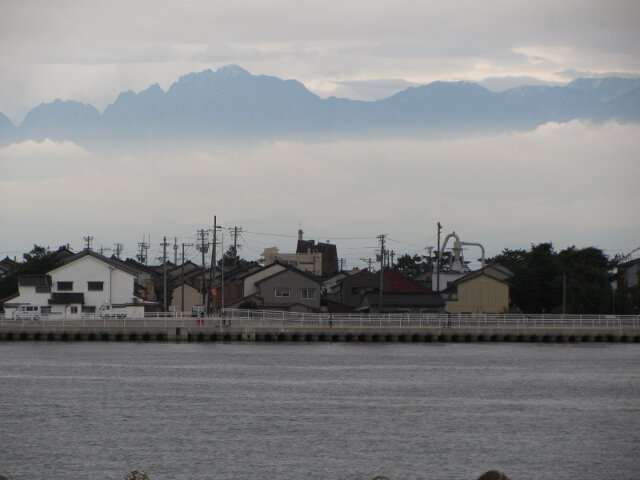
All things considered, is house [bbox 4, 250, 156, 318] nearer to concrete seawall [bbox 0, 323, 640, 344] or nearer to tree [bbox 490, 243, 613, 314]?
Result: concrete seawall [bbox 0, 323, 640, 344]

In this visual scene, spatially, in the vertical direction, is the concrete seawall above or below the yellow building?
below

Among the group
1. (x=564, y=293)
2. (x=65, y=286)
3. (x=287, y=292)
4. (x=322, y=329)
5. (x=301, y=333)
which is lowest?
(x=301, y=333)

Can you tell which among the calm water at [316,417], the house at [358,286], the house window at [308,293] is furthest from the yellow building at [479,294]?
the calm water at [316,417]

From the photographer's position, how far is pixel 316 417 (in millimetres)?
38469

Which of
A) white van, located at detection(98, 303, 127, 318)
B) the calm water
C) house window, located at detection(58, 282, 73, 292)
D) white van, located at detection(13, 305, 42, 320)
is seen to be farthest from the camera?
house window, located at detection(58, 282, 73, 292)

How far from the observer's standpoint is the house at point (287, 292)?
91.1 metres

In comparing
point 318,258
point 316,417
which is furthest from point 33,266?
point 318,258

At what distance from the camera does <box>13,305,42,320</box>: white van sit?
8081 centimetres

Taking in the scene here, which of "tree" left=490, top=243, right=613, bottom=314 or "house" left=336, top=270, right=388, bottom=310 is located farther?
"house" left=336, top=270, right=388, bottom=310

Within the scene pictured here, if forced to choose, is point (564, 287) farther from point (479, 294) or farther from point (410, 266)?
point (410, 266)

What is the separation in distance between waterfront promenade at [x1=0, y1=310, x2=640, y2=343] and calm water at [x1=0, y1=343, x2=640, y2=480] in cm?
978

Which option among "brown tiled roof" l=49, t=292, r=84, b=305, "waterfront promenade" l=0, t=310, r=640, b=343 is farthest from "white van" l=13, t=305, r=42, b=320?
"brown tiled roof" l=49, t=292, r=84, b=305

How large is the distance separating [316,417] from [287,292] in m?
53.0

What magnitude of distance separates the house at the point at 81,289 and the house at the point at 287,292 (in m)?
10.8
